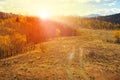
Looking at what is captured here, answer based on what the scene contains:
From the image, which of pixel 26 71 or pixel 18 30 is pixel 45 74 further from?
pixel 18 30

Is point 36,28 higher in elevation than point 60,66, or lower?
higher

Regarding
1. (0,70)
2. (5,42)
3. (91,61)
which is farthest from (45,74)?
(5,42)

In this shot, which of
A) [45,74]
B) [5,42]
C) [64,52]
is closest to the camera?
[45,74]

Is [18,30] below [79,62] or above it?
above

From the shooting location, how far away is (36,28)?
147 meters

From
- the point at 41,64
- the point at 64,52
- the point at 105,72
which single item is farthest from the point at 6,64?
the point at 105,72

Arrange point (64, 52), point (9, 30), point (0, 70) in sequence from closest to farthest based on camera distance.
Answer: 1. point (0, 70)
2. point (64, 52)
3. point (9, 30)

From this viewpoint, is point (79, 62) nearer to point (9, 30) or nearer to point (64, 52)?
point (64, 52)

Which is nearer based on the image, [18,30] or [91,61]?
[91,61]

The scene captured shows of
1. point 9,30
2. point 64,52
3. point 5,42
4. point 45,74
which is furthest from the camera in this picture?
point 9,30

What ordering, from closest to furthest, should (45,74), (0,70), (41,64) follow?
(45,74) → (0,70) → (41,64)

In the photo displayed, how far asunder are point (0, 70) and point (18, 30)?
9711cm

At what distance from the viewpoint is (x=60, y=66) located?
5038 centimetres

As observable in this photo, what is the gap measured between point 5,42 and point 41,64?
182 ft
